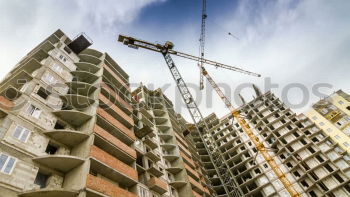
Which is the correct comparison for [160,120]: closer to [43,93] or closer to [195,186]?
[195,186]

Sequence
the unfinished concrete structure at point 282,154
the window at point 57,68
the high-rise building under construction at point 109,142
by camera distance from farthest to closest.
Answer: the unfinished concrete structure at point 282,154
the window at point 57,68
the high-rise building under construction at point 109,142

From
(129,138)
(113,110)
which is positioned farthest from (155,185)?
(113,110)

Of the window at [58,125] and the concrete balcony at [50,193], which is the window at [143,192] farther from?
the window at [58,125]

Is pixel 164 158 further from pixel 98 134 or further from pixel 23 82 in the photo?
pixel 23 82

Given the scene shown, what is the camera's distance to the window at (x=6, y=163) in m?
13.6

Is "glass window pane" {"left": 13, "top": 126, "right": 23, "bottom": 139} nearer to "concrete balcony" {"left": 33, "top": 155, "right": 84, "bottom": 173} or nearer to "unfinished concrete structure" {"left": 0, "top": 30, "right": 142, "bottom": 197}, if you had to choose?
"unfinished concrete structure" {"left": 0, "top": 30, "right": 142, "bottom": 197}

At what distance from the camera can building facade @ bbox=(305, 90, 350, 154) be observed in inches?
1987

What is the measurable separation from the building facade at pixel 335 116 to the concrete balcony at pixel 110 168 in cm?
4945

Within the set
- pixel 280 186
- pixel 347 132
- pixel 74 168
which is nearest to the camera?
pixel 74 168

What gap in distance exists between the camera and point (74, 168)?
671 inches

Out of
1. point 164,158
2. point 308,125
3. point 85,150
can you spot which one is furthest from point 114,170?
point 308,125

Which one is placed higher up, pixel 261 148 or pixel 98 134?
pixel 261 148

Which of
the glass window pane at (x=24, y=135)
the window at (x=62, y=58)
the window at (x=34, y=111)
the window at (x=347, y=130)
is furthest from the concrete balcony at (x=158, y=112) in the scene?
the window at (x=347, y=130)

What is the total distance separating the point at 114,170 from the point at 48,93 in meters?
9.78
